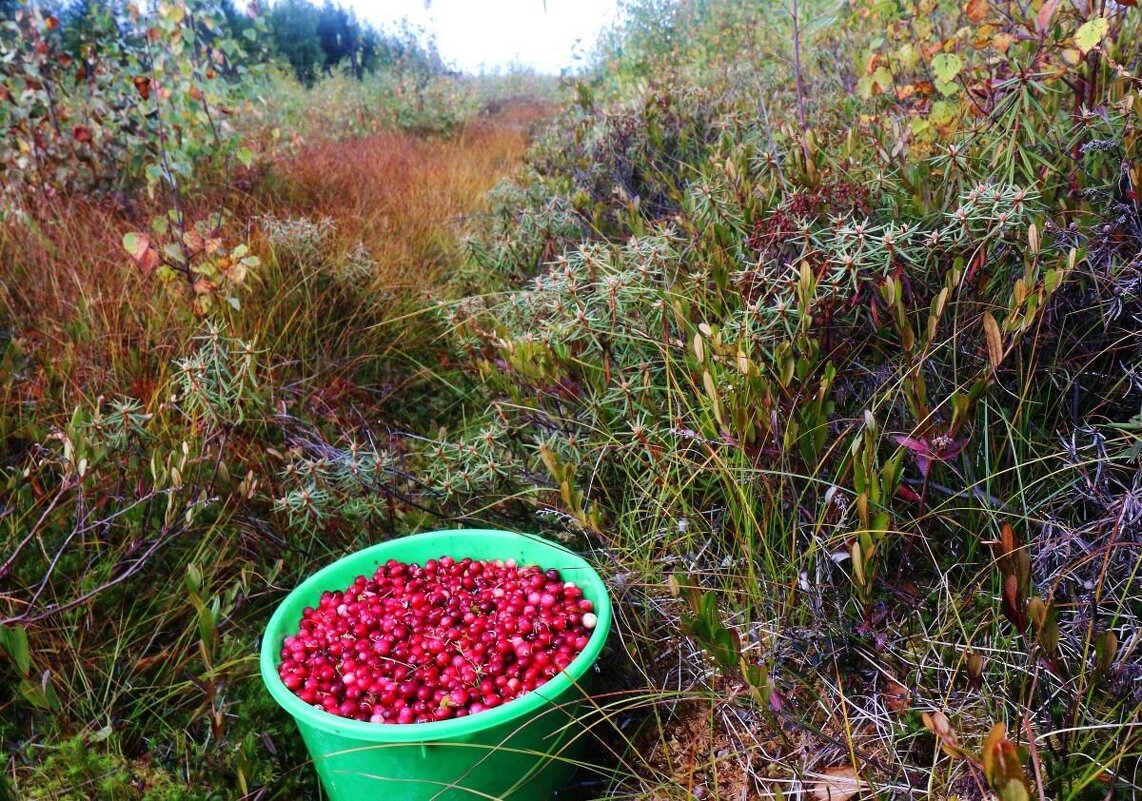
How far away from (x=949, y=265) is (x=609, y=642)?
1.14 meters

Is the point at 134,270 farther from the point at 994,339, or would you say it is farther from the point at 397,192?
the point at 994,339

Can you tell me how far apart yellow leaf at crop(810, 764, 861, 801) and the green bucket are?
44 cm

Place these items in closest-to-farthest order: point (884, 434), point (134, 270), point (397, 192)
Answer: point (884, 434) → point (134, 270) → point (397, 192)

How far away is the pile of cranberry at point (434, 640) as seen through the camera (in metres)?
1.61

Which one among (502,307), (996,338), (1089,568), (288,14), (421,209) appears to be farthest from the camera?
(288,14)

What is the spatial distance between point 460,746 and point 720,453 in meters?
0.84

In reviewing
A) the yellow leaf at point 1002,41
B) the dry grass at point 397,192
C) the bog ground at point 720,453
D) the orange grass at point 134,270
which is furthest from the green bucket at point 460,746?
the dry grass at point 397,192

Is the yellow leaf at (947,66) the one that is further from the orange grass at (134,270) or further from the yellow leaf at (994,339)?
the orange grass at (134,270)

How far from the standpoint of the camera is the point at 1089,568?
156 centimetres

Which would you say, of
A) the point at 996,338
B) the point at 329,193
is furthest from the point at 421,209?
the point at 996,338

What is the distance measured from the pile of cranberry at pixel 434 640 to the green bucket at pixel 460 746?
6 cm

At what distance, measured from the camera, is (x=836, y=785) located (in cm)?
147

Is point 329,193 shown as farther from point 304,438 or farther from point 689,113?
point 304,438

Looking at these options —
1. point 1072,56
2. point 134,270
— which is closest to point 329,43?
point 134,270
